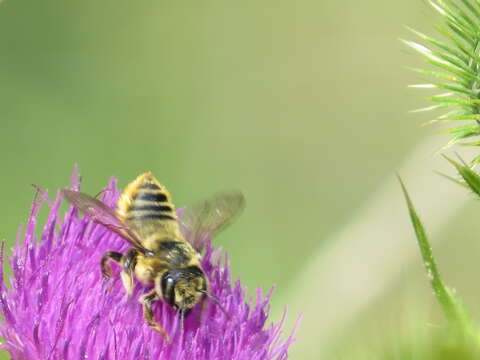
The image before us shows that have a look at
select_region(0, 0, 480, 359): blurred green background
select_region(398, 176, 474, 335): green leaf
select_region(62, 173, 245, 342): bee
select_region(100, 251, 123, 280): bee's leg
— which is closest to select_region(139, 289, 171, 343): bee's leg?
select_region(62, 173, 245, 342): bee

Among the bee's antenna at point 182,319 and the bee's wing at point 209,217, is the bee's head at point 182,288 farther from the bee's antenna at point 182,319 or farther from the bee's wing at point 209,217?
the bee's wing at point 209,217

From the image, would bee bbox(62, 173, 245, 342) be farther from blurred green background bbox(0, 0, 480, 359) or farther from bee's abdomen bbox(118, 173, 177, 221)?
blurred green background bbox(0, 0, 480, 359)

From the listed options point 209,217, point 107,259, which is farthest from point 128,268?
point 209,217

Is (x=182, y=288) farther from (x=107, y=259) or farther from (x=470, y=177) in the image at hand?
(x=470, y=177)

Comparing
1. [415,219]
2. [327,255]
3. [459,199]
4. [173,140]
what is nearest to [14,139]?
[173,140]

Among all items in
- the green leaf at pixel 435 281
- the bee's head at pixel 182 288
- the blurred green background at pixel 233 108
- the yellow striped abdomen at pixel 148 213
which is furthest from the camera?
the blurred green background at pixel 233 108

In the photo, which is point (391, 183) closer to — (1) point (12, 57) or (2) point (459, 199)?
(2) point (459, 199)

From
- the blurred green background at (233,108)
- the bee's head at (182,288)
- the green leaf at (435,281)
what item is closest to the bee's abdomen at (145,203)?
the bee's head at (182,288)
